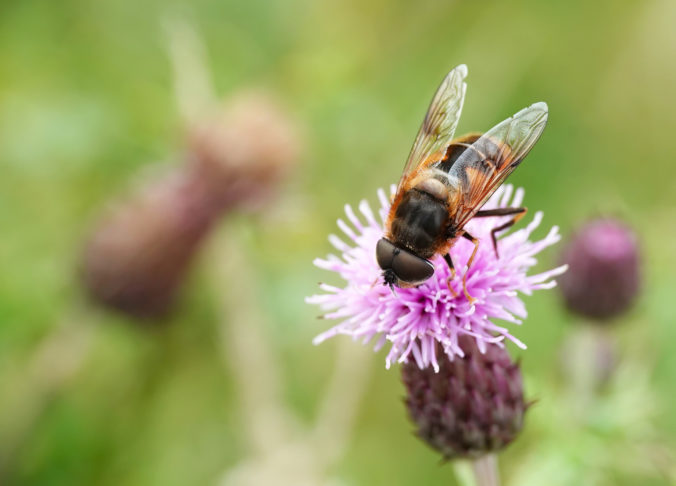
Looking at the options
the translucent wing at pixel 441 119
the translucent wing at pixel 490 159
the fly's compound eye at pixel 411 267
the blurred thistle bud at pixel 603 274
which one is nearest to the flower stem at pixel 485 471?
the fly's compound eye at pixel 411 267

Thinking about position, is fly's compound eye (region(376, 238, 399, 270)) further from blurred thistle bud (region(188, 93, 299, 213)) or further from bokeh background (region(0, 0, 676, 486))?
blurred thistle bud (region(188, 93, 299, 213))

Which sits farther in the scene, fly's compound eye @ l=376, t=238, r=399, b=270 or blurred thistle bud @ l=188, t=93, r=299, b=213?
blurred thistle bud @ l=188, t=93, r=299, b=213

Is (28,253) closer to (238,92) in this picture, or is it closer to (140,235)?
(140,235)

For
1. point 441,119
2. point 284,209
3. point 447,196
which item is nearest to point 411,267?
point 447,196

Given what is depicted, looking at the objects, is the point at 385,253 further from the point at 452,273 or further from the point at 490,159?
the point at 490,159

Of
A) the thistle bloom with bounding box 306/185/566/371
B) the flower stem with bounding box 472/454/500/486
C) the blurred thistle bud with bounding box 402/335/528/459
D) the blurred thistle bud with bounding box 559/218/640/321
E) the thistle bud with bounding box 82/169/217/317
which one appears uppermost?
the thistle bud with bounding box 82/169/217/317

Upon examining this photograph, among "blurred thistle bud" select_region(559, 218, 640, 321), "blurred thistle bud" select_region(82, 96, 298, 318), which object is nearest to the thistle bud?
"blurred thistle bud" select_region(82, 96, 298, 318)

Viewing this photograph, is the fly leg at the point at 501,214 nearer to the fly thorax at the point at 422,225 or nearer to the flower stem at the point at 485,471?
the fly thorax at the point at 422,225
